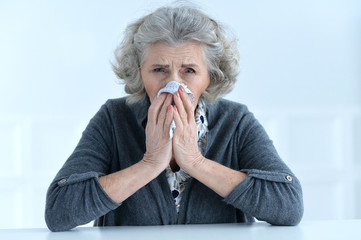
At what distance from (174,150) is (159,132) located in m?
0.08

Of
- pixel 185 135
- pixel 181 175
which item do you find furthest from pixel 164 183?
pixel 185 135

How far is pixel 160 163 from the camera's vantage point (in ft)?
4.55

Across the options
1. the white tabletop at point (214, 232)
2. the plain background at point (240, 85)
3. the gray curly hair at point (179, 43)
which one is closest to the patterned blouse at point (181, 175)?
the gray curly hair at point (179, 43)

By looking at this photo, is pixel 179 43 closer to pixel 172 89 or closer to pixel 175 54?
pixel 175 54

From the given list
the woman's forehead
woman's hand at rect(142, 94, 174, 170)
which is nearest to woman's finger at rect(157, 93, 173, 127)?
woman's hand at rect(142, 94, 174, 170)

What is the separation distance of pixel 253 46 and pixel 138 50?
2.21 m

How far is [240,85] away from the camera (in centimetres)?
366

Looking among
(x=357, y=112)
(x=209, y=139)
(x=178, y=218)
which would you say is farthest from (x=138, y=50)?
(x=357, y=112)

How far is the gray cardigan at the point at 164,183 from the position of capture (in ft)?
4.31

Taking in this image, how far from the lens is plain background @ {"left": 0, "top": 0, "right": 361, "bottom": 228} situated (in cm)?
354

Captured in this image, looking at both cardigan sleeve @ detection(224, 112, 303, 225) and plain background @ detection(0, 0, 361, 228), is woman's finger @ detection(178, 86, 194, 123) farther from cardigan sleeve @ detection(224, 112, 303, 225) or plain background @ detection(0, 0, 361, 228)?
plain background @ detection(0, 0, 361, 228)

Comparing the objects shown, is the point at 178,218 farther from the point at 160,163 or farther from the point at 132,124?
the point at 132,124

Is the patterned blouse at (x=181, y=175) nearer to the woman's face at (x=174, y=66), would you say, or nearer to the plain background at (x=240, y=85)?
the woman's face at (x=174, y=66)

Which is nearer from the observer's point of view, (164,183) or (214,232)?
(214,232)
